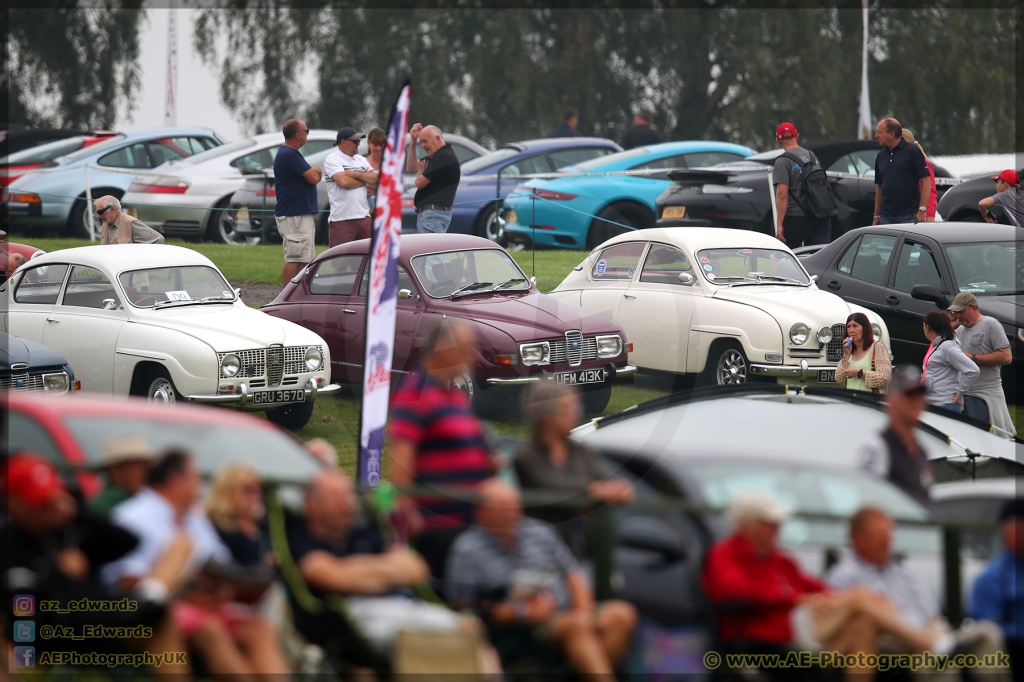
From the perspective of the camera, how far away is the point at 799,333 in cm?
1136

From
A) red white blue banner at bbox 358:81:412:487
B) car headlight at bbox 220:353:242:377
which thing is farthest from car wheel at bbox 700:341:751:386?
red white blue banner at bbox 358:81:412:487

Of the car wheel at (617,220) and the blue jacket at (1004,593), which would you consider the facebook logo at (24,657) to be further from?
the car wheel at (617,220)

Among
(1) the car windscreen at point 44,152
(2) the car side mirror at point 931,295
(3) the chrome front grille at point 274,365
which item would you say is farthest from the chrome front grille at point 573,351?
(1) the car windscreen at point 44,152

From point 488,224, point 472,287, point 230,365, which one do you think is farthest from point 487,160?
point 230,365

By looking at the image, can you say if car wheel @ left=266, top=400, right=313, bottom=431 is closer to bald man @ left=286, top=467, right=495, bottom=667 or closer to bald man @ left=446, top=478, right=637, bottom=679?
bald man @ left=286, top=467, right=495, bottom=667

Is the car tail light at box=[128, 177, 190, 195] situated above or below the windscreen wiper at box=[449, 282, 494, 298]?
above

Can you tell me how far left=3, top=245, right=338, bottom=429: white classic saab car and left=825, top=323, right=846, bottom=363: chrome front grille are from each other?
4.63 meters

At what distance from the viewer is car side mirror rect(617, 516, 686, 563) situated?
493cm

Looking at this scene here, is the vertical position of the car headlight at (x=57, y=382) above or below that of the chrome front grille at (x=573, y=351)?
below

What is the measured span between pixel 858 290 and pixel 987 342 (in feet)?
8.42

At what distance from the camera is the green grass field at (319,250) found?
10.6 meters

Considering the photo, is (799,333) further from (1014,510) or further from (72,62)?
(72,62)

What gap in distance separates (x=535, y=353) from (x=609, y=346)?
0.82 meters

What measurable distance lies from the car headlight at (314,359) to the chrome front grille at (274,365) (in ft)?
0.75
